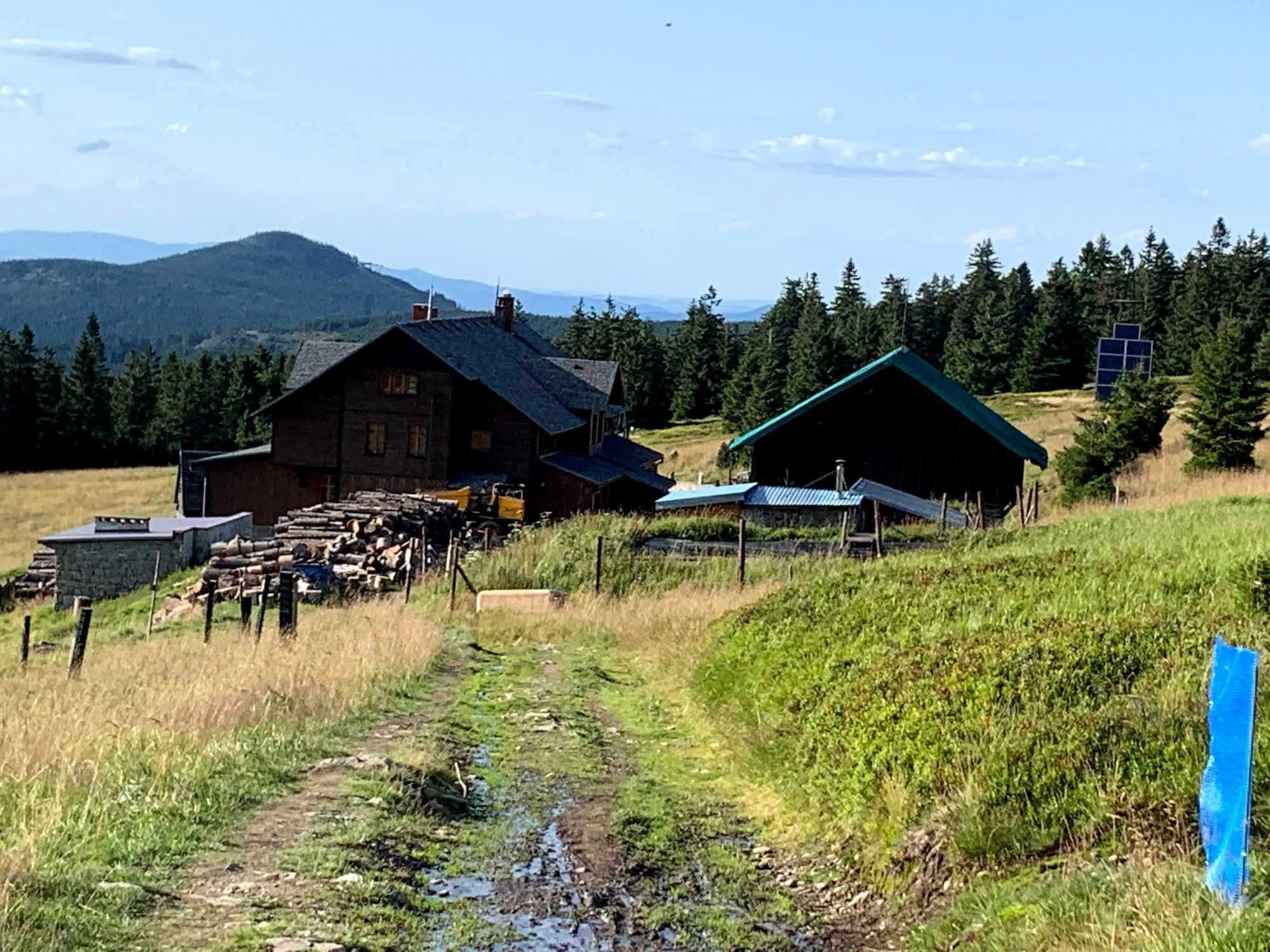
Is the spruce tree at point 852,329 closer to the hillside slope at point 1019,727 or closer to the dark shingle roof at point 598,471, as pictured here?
the dark shingle roof at point 598,471

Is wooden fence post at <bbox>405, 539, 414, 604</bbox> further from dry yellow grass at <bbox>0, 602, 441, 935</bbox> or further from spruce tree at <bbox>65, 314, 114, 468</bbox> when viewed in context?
spruce tree at <bbox>65, 314, 114, 468</bbox>

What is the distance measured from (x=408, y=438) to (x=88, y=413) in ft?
175

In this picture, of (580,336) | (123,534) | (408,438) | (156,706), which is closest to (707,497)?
(123,534)

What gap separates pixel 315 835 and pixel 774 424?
1220 inches

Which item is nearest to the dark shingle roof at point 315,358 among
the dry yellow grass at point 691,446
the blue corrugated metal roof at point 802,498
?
the dry yellow grass at point 691,446

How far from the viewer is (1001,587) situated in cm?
1526

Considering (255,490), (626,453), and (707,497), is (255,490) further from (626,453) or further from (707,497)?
(707,497)

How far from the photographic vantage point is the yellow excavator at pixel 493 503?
44656 millimetres

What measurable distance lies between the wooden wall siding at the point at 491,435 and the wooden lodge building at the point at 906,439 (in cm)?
1259

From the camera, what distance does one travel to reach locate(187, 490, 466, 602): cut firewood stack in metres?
30.7

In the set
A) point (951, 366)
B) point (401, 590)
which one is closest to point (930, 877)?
point (401, 590)

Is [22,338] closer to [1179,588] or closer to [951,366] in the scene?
[951,366]

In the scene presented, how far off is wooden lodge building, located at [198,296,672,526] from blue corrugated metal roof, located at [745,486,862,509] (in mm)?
12438

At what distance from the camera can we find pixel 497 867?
902cm
